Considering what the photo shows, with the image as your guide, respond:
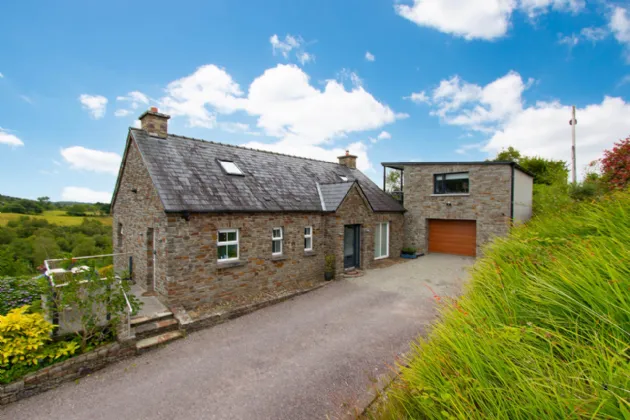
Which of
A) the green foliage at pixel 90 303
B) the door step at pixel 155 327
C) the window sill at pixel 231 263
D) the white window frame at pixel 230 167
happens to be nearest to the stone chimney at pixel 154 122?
the white window frame at pixel 230 167

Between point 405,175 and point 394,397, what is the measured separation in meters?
18.6

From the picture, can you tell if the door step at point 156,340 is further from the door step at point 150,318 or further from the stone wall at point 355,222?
the stone wall at point 355,222

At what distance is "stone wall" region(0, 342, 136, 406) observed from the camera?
561cm

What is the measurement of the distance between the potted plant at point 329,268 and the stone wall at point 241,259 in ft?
0.97

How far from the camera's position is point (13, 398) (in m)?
5.60

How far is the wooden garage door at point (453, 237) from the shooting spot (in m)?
18.5

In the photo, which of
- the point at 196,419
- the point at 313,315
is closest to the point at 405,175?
the point at 313,315

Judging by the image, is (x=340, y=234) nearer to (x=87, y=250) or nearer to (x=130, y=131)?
(x=130, y=131)

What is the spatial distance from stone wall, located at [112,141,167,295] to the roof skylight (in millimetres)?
3025

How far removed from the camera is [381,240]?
17969 mm

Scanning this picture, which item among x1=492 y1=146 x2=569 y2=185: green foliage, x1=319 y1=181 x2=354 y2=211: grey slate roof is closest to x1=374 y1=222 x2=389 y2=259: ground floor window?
x1=319 y1=181 x2=354 y2=211: grey slate roof

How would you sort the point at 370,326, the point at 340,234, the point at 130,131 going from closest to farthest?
the point at 370,326
the point at 130,131
the point at 340,234

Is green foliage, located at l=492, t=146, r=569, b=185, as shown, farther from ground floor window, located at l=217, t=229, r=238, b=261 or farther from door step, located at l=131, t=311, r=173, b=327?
door step, located at l=131, t=311, r=173, b=327

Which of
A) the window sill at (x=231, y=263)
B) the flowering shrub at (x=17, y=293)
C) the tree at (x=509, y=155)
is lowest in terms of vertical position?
the flowering shrub at (x=17, y=293)
